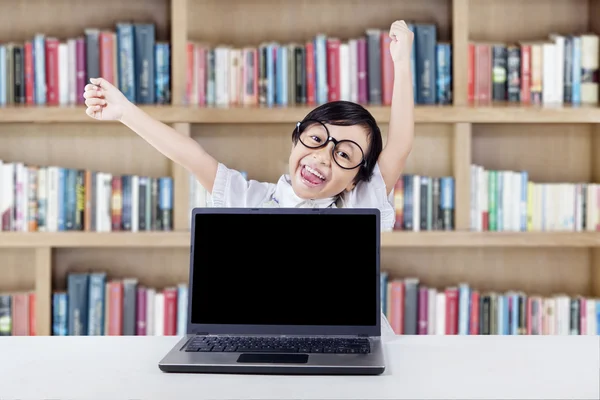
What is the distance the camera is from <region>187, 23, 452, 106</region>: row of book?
2.56 m

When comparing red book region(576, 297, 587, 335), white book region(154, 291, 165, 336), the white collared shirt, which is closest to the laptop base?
the white collared shirt

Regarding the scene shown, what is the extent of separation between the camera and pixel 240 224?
1.26 meters

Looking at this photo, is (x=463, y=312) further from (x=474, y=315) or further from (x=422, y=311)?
(x=422, y=311)

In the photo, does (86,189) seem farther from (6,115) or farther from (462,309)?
(462,309)

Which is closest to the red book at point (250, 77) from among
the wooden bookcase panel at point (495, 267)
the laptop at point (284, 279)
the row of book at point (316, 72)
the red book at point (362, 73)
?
the row of book at point (316, 72)

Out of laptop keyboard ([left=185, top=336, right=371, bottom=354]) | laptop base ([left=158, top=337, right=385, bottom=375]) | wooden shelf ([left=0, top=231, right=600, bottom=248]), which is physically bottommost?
laptop base ([left=158, top=337, right=385, bottom=375])

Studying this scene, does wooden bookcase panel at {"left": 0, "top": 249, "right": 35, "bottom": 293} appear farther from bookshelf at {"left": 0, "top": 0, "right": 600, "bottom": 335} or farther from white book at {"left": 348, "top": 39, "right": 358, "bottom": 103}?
white book at {"left": 348, "top": 39, "right": 358, "bottom": 103}

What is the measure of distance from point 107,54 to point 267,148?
26.8 inches

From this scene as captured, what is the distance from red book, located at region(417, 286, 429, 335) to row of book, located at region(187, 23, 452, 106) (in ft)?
2.31

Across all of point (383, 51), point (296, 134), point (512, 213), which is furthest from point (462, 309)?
point (296, 134)

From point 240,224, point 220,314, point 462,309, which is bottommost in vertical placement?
point 462,309

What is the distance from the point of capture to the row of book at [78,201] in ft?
8.41

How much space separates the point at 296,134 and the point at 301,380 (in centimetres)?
84

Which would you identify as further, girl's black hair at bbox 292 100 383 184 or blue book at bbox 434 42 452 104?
blue book at bbox 434 42 452 104
